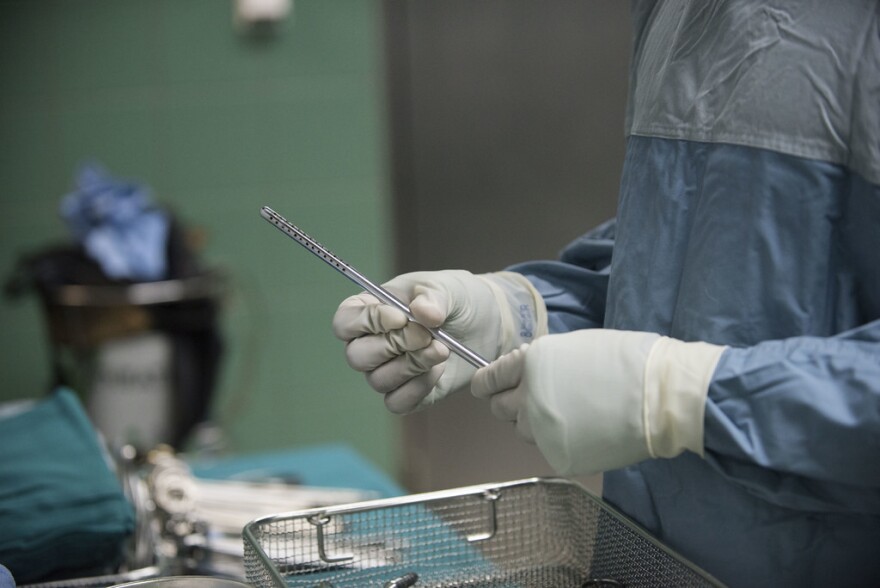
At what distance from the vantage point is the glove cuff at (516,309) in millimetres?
885

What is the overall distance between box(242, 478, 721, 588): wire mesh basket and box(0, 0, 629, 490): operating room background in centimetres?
107

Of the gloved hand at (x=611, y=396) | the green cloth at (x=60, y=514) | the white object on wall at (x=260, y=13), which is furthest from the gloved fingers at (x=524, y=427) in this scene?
the white object on wall at (x=260, y=13)

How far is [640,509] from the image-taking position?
807 millimetres

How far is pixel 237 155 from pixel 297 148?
0.50 feet

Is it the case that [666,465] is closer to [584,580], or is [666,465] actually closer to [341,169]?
[584,580]

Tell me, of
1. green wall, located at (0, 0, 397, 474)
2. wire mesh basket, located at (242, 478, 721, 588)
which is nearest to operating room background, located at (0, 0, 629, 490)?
green wall, located at (0, 0, 397, 474)

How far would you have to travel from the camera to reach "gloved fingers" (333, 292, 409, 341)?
79 centimetres

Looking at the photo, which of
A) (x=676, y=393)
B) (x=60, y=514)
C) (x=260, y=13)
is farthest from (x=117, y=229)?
(x=676, y=393)

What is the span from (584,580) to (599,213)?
2.09 ft

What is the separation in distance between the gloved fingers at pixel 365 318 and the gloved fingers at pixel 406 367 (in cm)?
3

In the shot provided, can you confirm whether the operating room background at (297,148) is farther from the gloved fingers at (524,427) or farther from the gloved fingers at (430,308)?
the gloved fingers at (524,427)

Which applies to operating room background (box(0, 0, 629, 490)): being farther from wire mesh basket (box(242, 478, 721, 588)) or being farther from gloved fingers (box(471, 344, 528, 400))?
gloved fingers (box(471, 344, 528, 400))

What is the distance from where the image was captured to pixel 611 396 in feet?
2.13

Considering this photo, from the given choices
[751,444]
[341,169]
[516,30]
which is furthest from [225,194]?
[751,444]
